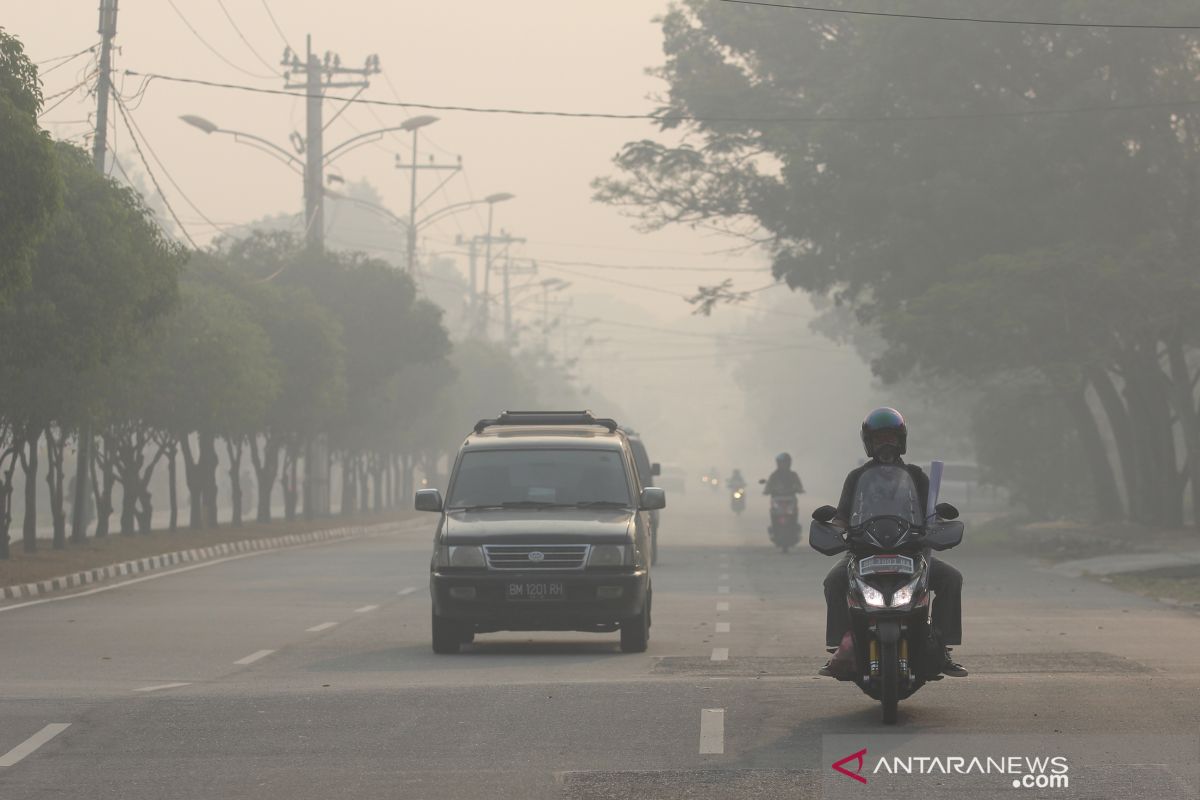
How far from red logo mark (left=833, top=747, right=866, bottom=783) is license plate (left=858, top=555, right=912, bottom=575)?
1.12 metres

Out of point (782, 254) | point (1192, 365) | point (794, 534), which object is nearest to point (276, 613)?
point (794, 534)

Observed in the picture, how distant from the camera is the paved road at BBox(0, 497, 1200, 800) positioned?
9.88 meters

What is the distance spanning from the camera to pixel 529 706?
12508mm

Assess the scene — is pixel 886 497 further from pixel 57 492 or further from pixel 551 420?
pixel 57 492

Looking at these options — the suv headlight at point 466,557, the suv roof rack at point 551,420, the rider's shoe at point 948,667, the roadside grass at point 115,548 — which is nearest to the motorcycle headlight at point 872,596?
the rider's shoe at point 948,667

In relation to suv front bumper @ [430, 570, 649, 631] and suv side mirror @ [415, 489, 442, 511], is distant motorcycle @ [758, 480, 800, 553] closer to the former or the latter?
suv side mirror @ [415, 489, 442, 511]

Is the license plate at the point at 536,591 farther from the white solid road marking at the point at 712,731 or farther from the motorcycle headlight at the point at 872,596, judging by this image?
the motorcycle headlight at the point at 872,596

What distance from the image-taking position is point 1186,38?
39.4 m

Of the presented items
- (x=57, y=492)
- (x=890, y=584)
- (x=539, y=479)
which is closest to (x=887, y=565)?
(x=890, y=584)

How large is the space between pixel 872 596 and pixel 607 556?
20.1 ft

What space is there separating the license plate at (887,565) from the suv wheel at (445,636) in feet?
21.4

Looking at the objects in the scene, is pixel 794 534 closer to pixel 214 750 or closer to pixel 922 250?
pixel 922 250

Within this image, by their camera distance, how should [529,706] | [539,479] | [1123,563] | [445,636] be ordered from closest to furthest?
1. [529,706]
2. [445,636]
3. [539,479]
4. [1123,563]

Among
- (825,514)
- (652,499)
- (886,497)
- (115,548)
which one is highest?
(886,497)
